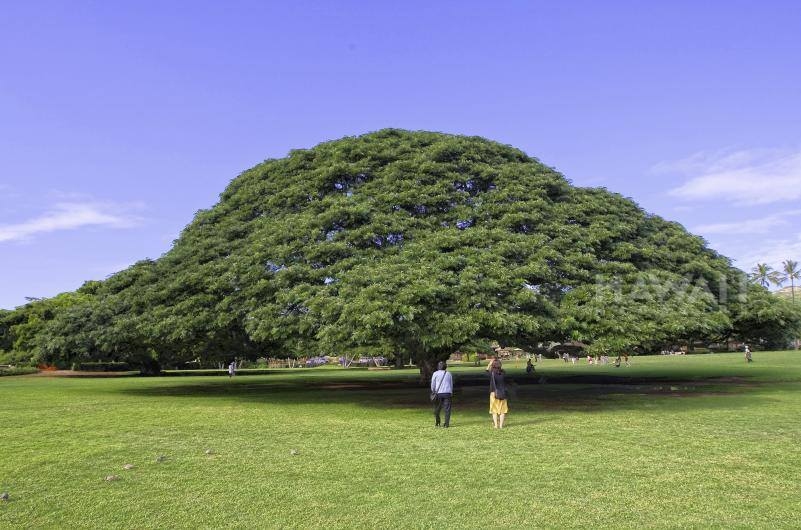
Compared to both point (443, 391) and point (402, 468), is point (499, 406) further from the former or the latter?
point (402, 468)

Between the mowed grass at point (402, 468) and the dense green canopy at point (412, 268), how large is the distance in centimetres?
271

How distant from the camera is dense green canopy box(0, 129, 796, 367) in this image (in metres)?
16.7

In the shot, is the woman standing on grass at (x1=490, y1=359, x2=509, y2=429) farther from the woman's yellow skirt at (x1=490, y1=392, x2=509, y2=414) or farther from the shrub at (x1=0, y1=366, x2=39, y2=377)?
the shrub at (x1=0, y1=366, x2=39, y2=377)

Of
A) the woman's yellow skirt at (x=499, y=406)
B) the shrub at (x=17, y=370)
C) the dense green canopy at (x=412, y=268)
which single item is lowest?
the shrub at (x=17, y=370)

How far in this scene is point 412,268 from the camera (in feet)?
56.3

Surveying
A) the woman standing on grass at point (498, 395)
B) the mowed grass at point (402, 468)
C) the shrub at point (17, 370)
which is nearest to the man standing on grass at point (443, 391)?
the mowed grass at point (402, 468)

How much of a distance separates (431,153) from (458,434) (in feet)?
41.5

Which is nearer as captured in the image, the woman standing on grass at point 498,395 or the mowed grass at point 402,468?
the mowed grass at point 402,468

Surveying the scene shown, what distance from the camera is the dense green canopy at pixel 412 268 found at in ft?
54.9

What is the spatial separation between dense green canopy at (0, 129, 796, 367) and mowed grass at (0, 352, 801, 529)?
2.71 metres

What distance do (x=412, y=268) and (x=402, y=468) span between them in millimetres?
8034

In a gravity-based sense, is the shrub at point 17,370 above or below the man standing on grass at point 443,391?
below

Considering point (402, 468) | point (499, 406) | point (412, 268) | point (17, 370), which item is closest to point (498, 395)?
point (499, 406)

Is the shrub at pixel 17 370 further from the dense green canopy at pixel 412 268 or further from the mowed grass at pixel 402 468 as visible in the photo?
the mowed grass at pixel 402 468
